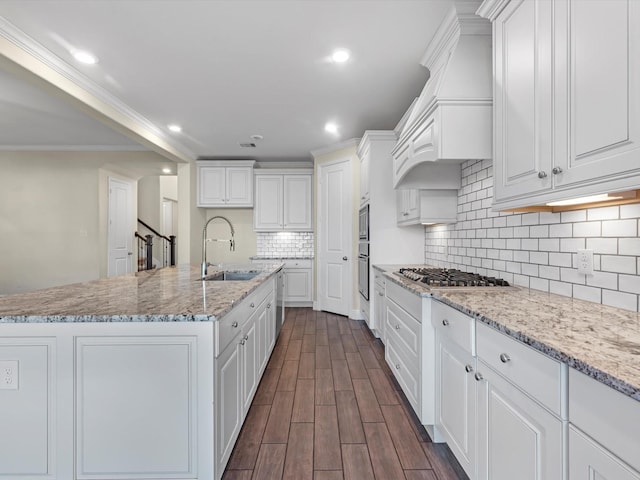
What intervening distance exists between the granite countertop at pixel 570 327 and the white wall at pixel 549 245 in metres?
0.08

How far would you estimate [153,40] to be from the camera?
2.51 metres

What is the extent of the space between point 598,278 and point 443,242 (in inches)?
73.0

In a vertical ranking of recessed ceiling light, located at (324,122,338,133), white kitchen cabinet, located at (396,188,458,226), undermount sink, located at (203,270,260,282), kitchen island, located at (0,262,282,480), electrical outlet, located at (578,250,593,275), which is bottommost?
kitchen island, located at (0,262,282,480)

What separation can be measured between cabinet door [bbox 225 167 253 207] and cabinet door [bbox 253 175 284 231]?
161 mm

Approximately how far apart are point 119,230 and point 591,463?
691 cm

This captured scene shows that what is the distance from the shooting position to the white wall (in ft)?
4.35

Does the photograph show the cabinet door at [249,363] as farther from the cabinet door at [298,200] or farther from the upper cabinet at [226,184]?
the upper cabinet at [226,184]

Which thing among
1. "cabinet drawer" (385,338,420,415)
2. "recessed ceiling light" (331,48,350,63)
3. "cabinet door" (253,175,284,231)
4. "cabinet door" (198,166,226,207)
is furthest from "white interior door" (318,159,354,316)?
"recessed ceiling light" (331,48,350,63)

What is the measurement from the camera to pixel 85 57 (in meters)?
2.76

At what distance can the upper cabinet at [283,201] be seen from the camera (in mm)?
6008

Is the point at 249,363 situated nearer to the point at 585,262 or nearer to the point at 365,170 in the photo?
the point at 585,262

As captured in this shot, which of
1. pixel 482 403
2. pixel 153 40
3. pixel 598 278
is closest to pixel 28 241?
pixel 153 40

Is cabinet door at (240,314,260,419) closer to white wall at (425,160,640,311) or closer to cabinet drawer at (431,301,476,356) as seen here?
cabinet drawer at (431,301,476,356)

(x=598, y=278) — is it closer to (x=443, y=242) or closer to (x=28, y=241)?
(x=443, y=242)
